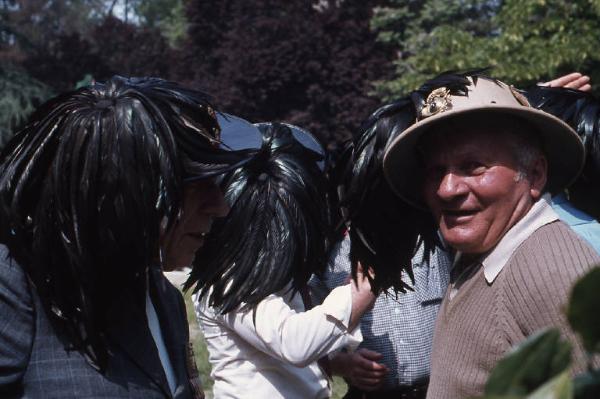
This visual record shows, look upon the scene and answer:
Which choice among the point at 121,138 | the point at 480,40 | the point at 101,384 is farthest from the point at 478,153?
the point at 480,40

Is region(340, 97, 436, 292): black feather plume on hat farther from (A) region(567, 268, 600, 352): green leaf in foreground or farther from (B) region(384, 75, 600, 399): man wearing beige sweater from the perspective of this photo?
(A) region(567, 268, 600, 352): green leaf in foreground

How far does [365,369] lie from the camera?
3486mm

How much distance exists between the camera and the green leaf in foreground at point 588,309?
0.60 m

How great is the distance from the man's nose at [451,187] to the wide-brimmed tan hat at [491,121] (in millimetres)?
141

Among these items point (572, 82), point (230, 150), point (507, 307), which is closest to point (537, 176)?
point (507, 307)

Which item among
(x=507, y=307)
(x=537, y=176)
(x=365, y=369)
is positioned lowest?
(x=365, y=369)

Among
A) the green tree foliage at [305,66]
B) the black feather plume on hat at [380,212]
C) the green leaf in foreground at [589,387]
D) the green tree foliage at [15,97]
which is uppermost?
the green leaf in foreground at [589,387]

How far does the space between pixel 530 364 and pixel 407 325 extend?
2969 millimetres

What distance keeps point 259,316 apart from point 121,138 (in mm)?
1157

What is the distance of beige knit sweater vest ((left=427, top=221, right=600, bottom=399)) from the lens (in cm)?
197

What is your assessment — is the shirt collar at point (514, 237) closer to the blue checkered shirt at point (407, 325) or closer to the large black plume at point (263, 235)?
the large black plume at point (263, 235)

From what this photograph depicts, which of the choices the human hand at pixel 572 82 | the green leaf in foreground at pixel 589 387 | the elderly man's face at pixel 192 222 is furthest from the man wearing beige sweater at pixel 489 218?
the green leaf in foreground at pixel 589 387

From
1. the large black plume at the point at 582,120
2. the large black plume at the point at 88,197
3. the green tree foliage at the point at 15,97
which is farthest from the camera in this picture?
the green tree foliage at the point at 15,97

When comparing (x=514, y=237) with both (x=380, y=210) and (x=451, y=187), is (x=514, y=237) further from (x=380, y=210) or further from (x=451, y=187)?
(x=380, y=210)
